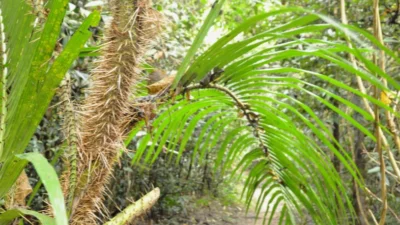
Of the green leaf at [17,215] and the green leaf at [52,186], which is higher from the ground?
the green leaf at [52,186]

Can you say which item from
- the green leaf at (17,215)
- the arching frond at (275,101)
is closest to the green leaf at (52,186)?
the green leaf at (17,215)

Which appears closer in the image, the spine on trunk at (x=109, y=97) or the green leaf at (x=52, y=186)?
the green leaf at (x=52, y=186)

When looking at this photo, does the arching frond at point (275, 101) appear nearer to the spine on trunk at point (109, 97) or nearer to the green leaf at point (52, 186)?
the spine on trunk at point (109, 97)

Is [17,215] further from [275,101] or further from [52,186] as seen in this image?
[275,101]

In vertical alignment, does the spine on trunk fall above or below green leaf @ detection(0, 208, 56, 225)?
above

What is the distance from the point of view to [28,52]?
0.56 m

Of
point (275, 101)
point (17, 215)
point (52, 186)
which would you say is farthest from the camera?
point (275, 101)

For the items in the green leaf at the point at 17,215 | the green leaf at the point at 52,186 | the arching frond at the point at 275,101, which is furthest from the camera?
the arching frond at the point at 275,101

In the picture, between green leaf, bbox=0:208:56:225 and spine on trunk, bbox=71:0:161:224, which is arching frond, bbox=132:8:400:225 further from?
green leaf, bbox=0:208:56:225

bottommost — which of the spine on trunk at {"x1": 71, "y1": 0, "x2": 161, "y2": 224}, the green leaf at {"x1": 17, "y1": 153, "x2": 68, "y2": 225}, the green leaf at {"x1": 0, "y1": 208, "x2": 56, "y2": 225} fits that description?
the green leaf at {"x1": 0, "y1": 208, "x2": 56, "y2": 225}

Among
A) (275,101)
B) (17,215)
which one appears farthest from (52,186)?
(275,101)

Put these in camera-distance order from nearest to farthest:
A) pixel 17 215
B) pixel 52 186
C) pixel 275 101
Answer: pixel 52 186 → pixel 17 215 → pixel 275 101

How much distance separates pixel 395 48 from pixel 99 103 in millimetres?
2061

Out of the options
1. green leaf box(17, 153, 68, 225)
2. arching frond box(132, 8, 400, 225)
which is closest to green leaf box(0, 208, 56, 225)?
green leaf box(17, 153, 68, 225)
